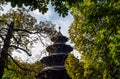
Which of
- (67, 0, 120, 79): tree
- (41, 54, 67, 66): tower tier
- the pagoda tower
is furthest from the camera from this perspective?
(41, 54, 67, 66): tower tier

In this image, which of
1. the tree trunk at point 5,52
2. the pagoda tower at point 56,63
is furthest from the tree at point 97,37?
the pagoda tower at point 56,63

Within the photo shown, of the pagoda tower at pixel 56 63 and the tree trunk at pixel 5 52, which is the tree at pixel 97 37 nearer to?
the tree trunk at pixel 5 52

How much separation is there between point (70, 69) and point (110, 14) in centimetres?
1177

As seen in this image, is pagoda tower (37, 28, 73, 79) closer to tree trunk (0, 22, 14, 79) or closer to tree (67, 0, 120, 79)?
tree (67, 0, 120, 79)

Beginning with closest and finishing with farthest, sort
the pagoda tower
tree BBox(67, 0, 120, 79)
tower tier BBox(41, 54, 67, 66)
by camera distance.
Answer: tree BBox(67, 0, 120, 79)
the pagoda tower
tower tier BBox(41, 54, 67, 66)

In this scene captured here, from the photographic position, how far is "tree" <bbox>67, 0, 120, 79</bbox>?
16453mm

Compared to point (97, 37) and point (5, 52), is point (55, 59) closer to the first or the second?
point (97, 37)

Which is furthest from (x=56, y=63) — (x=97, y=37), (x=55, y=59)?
(x=97, y=37)

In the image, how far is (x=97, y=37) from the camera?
19781 millimetres

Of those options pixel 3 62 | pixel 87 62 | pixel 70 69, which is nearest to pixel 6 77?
pixel 70 69

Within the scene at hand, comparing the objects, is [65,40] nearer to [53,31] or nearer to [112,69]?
[112,69]

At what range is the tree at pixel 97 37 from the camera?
54.0 feet

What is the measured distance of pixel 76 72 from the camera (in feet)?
87.4

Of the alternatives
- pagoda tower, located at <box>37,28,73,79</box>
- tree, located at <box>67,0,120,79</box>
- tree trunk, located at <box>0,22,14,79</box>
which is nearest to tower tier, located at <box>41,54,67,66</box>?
pagoda tower, located at <box>37,28,73,79</box>
